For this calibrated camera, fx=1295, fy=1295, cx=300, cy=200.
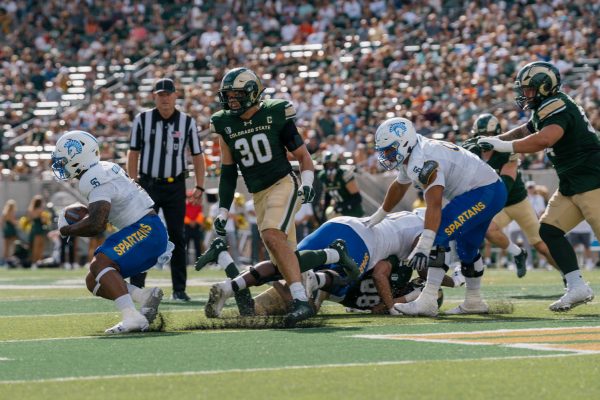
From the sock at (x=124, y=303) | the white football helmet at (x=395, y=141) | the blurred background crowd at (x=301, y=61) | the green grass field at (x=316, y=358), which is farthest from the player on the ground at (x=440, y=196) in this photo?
the blurred background crowd at (x=301, y=61)

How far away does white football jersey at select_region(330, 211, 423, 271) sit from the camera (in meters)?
9.59

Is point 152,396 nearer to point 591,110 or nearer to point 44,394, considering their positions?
point 44,394

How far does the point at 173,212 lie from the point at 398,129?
366 cm

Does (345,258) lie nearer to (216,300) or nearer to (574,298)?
(216,300)

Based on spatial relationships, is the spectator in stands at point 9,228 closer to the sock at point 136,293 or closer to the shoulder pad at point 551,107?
the sock at point 136,293

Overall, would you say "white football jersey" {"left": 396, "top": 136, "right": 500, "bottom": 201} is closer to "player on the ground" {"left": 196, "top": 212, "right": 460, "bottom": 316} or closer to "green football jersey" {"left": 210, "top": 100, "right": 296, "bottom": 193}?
"player on the ground" {"left": 196, "top": 212, "right": 460, "bottom": 316}

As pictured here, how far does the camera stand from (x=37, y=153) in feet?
89.4

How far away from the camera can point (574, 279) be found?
31.1ft

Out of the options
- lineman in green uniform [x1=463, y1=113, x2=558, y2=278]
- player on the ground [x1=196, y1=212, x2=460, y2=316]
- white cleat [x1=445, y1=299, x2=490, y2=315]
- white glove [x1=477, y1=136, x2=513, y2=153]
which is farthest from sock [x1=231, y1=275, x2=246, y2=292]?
lineman in green uniform [x1=463, y1=113, x2=558, y2=278]

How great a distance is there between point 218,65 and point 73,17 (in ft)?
20.0

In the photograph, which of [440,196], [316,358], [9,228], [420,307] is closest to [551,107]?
[440,196]

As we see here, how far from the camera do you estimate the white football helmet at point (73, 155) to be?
332 inches

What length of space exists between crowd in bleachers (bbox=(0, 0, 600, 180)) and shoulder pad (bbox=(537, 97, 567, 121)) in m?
11.7

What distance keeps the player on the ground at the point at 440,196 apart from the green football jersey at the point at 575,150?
0.50 m
